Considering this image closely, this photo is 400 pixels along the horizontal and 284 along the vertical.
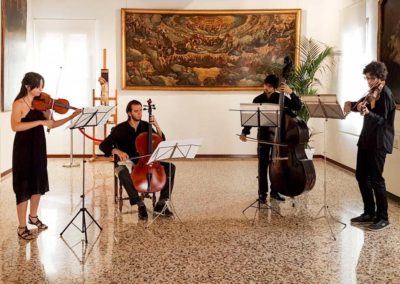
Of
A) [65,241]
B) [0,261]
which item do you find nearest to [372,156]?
[65,241]

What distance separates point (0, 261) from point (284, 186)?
2.97 m

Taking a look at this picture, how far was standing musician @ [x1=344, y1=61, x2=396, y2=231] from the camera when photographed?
15.7 ft

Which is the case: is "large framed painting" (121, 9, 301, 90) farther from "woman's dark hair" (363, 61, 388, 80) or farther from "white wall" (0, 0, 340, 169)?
"woman's dark hair" (363, 61, 388, 80)

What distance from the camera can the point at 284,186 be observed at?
545 cm

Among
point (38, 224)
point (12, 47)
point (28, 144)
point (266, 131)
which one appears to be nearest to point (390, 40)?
point (266, 131)

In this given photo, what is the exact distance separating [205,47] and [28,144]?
6.06 m

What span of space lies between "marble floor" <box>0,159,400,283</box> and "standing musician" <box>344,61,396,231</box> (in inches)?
13.1

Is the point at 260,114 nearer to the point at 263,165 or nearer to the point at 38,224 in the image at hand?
the point at 263,165

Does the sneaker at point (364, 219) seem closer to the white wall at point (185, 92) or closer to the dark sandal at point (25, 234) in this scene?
the dark sandal at point (25, 234)

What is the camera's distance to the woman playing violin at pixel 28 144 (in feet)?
14.7

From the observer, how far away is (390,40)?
6.59 meters

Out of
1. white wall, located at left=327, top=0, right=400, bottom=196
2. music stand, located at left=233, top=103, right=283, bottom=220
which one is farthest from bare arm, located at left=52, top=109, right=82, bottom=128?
white wall, located at left=327, top=0, right=400, bottom=196

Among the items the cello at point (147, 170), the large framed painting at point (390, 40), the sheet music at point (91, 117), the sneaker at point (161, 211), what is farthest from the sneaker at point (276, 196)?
the sheet music at point (91, 117)

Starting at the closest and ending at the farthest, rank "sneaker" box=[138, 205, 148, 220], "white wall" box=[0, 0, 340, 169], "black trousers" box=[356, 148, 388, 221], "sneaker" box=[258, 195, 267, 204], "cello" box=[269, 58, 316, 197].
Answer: "black trousers" box=[356, 148, 388, 221], "cello" box=[269, 58, 316, 197], "sneaker" box=[138, 205, 148, 220], "sneaker" box=[258, 195, 267, 204], "white wall" box=[0, 0, 340, 169]
